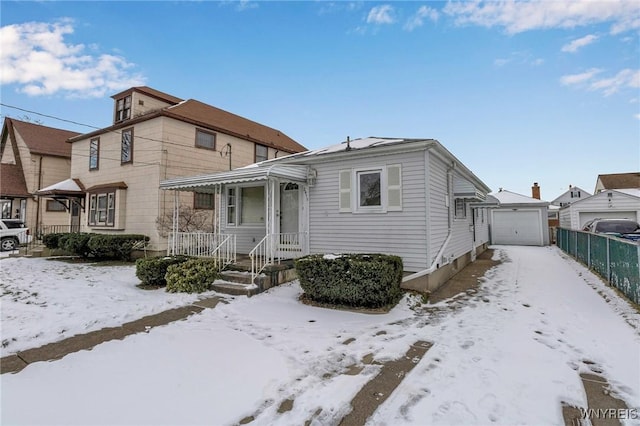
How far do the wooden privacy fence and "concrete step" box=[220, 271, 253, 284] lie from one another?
26.4ft

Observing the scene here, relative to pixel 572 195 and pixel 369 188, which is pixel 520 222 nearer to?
pixel 369 188

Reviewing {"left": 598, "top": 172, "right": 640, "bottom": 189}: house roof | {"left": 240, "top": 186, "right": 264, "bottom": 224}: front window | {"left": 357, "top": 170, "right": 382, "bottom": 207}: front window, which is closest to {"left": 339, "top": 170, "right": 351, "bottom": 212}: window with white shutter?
{"left": 357, "top": 170, "right": 382, "bottom": 207}: front window

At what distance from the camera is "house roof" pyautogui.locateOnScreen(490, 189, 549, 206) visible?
19.4 metres

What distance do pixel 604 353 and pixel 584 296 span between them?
3723mm

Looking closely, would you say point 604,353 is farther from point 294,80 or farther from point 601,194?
point 601,194

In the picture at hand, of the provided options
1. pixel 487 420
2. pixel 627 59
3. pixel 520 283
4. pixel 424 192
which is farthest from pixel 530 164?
pixel 487 420

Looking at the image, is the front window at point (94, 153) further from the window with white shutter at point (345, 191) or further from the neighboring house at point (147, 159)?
the window with white shutter at point (345, 191)

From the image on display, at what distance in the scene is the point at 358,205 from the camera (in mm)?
8016

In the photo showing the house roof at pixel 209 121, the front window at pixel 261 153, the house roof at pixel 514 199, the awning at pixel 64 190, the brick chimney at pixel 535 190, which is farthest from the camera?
the brick chimney at pixel 535 190

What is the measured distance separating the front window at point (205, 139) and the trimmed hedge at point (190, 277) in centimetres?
835

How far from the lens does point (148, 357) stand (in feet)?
12.1

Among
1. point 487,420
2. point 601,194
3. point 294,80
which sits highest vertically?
point 294,80

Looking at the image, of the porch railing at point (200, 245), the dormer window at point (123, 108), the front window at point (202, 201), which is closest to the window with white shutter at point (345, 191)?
the porch railing at point (200, 245)

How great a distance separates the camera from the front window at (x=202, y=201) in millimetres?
13961
